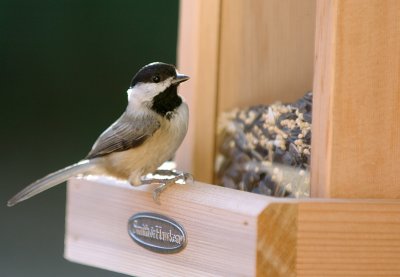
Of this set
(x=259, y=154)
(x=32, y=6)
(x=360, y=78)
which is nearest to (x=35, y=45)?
(x=32, y=6)

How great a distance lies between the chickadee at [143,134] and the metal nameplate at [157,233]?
0.16 metres

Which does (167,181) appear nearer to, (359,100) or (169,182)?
(169,182)

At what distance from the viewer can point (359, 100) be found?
212 cm

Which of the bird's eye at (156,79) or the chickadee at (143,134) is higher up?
the bird's eye at (156,79)

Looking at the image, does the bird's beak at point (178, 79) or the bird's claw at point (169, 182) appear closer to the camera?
the bird's claw at point (169, 182)

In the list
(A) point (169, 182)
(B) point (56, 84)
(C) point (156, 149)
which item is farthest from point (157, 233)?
(B) point (56, 84)

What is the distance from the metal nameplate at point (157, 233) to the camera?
2.27 m

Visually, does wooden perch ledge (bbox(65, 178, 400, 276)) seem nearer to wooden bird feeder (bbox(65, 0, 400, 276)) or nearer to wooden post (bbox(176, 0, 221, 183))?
wooden bird feeder (bbox(65, 0, 400, 276))

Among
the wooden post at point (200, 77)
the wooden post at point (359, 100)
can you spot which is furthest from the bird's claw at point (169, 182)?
the wooden post at point (359, 100)

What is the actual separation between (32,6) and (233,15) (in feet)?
8.09

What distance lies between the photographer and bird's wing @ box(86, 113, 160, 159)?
2590mm

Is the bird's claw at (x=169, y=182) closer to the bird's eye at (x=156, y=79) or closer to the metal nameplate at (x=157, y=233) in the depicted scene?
the metal nameplate at (x=157, y=233)

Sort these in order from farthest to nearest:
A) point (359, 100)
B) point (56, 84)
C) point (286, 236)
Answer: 1. point (56, 84)
2. point (359, 100)
3. point (286, 236)

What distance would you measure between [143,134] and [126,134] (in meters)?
0.06
